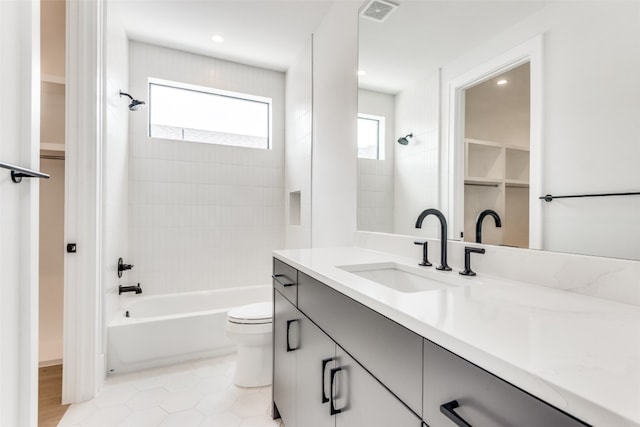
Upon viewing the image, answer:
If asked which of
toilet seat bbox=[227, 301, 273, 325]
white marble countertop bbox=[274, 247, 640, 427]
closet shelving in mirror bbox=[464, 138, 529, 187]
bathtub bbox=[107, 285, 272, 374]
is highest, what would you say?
closet shelving in mirror bbox=[464, 138, 529, 187]

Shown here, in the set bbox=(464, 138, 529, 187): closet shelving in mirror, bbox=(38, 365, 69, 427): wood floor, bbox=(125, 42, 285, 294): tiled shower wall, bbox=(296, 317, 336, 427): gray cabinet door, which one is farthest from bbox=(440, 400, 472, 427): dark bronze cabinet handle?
bbox=(125, 42, 285, 294): tiled shower wall

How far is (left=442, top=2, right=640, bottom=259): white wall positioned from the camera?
2.39ft

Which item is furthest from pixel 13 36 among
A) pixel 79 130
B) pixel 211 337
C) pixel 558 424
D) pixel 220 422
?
pixel 211 337

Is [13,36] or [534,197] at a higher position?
[13,36]

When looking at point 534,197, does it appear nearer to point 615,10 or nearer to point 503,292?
point 503,292

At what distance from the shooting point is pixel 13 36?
2.97 feet

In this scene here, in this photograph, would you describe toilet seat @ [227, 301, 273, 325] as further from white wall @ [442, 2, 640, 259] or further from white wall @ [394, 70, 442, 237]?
white wall @ [442, 2, 640, 259]

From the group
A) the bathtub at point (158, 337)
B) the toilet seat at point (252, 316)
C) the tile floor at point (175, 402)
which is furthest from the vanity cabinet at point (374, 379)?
the bathtub at point (158, 337)

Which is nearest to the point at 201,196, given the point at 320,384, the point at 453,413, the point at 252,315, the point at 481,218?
the point at 252,315

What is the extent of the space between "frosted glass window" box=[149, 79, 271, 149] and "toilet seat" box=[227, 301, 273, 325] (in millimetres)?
1806

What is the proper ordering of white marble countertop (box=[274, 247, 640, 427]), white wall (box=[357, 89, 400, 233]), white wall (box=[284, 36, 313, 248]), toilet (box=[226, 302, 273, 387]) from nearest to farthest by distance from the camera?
white marble countertop (box=[274, 247, 640, 427]), white wall (box=[357, 89, 400, 233]), toilet (box=[226, 302, 273, 387]), white wall (box=[284, 36, 313, 248])

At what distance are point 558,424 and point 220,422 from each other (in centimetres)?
168

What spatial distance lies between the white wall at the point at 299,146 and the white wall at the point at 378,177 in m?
0.84

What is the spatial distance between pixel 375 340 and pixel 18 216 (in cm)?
116
